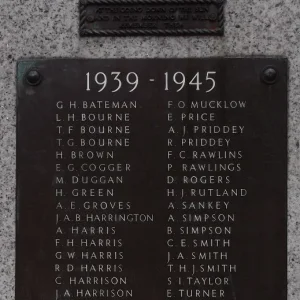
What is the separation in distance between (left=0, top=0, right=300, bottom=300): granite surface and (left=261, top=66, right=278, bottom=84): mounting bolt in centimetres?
7

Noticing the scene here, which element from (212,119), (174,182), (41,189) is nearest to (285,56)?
(212,119)

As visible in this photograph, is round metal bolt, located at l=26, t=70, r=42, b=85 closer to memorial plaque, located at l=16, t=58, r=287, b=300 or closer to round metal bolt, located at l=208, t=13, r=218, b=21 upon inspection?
memorial plaque, located at l=16, t=58, r=287, b=300

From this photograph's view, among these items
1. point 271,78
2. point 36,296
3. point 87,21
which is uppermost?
point 87,21

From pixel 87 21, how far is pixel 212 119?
2.28 ft

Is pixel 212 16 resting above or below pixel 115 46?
above

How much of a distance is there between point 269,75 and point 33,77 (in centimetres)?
102

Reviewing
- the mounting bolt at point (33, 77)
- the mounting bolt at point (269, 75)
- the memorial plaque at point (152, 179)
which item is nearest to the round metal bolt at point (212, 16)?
the memorial plaque at point (152, 179)

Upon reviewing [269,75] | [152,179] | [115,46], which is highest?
[115,46]

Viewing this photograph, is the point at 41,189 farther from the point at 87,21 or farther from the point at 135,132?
the point at 87,21

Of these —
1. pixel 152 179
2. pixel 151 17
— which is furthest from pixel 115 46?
pixel 152 179

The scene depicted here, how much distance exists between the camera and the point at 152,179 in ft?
8.78

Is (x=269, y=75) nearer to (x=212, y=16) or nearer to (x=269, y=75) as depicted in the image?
(x=269, y=75)

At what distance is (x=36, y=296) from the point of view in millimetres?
2699

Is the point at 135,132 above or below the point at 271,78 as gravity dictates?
below
